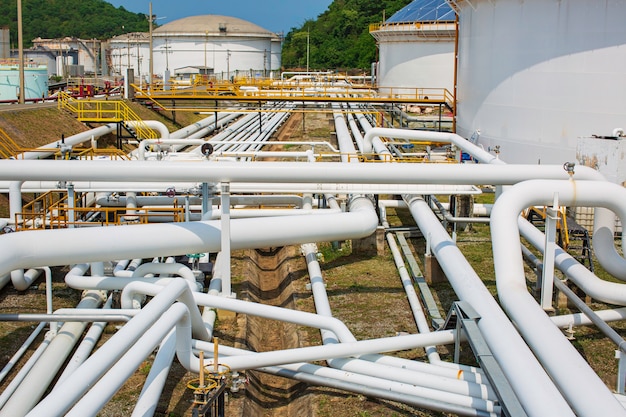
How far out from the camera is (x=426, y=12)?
3681cm

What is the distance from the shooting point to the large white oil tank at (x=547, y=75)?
16688mm

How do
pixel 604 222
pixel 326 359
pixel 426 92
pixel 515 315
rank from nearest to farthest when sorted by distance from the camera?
1. pixel 515 315
2. pixel 326 359
3. pixel 604 222
4. pixel 426 92

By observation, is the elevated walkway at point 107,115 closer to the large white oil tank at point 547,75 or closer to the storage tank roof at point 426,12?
the large white oil tank at point 547,75

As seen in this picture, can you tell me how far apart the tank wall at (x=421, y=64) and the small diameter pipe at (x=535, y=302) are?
26150 millimetres

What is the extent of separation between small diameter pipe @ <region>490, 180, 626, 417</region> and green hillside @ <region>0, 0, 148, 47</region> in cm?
11203

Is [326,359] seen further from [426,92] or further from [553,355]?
[426,92]

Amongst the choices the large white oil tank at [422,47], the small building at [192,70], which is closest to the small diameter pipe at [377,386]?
the large white oil tank at [422,47]

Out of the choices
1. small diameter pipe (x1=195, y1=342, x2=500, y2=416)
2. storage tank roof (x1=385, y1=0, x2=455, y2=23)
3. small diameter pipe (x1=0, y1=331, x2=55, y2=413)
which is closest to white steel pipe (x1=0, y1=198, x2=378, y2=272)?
small diameter pipe (x1=0, y1=331, x2=55, y2=413)

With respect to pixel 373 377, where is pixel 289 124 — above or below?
above

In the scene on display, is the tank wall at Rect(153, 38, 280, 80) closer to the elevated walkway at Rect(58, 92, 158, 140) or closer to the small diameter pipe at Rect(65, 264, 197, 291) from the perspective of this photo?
the elevated walkway at Rect(58, 92, 158, 140)

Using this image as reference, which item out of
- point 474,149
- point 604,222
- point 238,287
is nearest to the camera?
point 604,222

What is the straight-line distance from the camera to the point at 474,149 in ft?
53.5

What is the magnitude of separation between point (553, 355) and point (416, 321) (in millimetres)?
3754

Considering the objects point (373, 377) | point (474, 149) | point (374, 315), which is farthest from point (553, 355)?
point (474, 149)
